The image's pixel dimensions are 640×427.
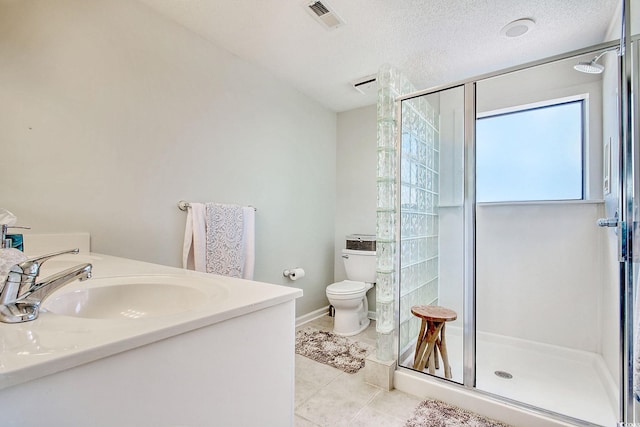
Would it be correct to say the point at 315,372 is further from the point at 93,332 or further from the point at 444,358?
the point at 93,332

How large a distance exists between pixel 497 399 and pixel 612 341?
920 millimetres

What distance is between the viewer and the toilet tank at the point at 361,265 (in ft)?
9.30

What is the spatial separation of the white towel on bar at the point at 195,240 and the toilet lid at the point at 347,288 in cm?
110

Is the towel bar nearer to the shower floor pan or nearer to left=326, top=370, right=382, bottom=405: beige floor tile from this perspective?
left=326, top=370, right=382, bottom=405: beige floor tile

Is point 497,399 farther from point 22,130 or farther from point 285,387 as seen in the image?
point 22,130

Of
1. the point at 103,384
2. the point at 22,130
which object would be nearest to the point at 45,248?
the point at 22,130

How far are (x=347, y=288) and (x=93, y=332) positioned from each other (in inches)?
87.9

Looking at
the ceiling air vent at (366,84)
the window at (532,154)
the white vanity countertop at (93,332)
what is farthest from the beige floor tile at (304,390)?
the ceiling air vent at (366,84)

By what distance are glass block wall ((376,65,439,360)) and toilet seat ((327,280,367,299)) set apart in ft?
1.77

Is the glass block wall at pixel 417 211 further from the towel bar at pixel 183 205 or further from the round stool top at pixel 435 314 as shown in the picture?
the towel bar at pixel 183 205

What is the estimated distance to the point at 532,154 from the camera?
235cm

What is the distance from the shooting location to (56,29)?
145 cm

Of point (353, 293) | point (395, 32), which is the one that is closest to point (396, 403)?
point (353, 293)

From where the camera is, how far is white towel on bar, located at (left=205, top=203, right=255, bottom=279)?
2.01 m
